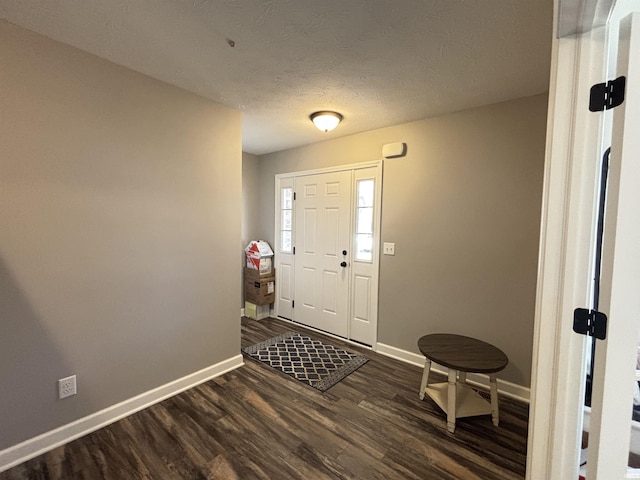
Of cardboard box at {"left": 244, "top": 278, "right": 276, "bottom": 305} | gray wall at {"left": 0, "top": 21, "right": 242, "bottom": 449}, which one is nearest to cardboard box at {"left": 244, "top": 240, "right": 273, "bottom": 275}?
cardboard box at {"left": 244, "top": 278, "right": 276, "bottom": 305}

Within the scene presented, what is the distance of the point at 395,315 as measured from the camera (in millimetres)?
2996

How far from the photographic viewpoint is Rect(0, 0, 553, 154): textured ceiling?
138cm

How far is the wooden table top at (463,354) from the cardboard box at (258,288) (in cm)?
233

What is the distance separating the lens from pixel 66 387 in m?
1.76

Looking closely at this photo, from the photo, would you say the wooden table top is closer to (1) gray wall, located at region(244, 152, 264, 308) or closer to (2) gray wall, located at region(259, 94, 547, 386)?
(2) gray wall, located at region(259, 94, 547, 386)

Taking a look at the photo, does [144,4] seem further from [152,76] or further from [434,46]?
[434,46]

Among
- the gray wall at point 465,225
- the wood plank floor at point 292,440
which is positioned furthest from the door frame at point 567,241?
the gray wall at point 465,225

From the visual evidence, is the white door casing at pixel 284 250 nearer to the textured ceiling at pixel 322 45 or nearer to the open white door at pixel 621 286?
the textured ceiling at pixel 322 45

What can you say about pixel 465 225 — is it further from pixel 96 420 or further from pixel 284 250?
pixel 96 420

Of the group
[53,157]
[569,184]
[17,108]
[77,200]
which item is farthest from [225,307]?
[569,184]

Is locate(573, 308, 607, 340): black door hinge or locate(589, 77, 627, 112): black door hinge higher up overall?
locate(589, 77, 627, 112): black door hinge

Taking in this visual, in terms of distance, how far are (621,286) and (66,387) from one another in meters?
2.79

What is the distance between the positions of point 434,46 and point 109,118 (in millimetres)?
2089

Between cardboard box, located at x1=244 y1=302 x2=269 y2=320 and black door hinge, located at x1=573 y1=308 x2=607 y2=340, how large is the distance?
3.57 metres
